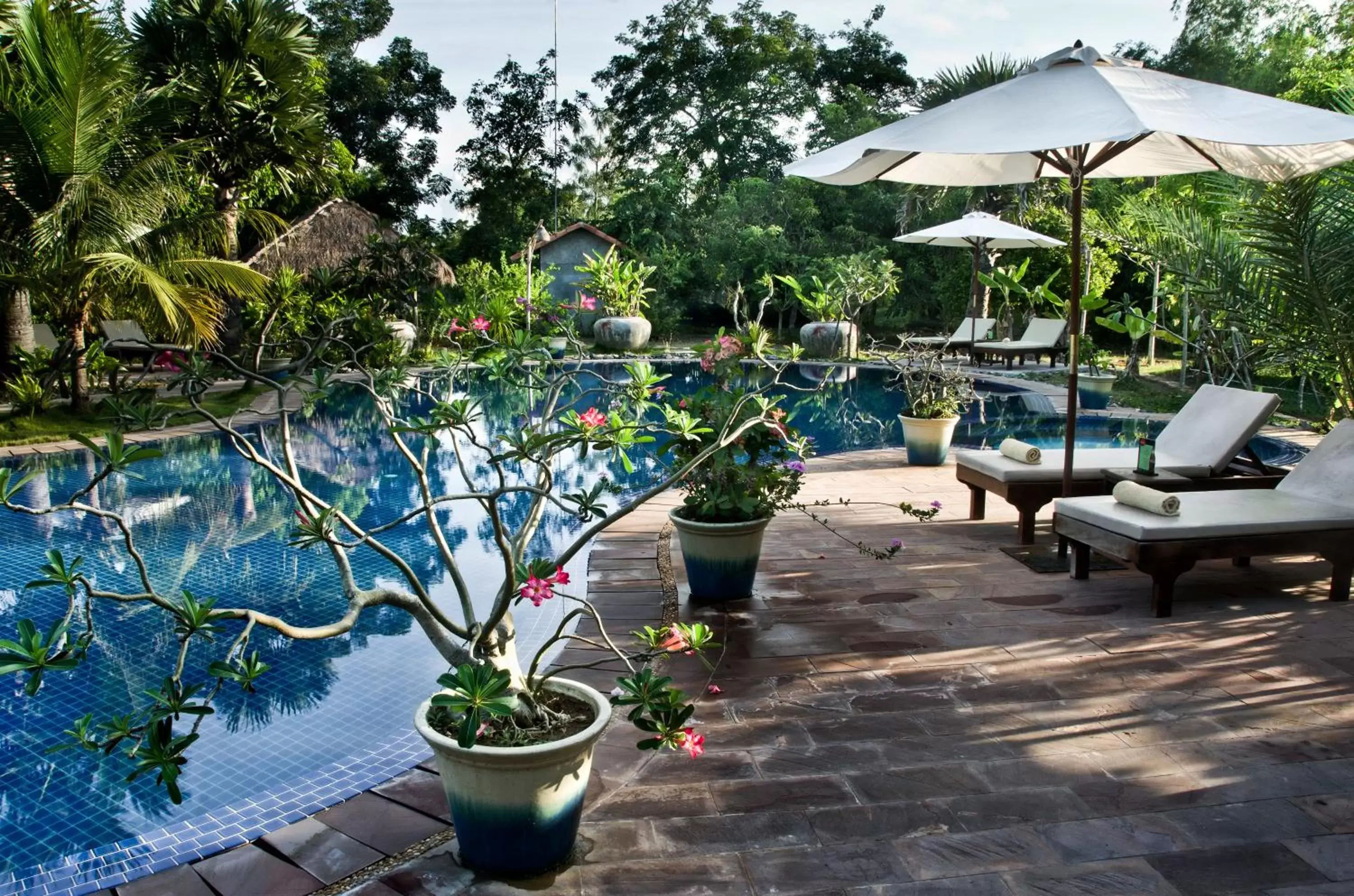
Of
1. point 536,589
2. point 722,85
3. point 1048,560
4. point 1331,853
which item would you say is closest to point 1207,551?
point 1048,560

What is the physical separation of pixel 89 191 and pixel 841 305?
12.0 metres

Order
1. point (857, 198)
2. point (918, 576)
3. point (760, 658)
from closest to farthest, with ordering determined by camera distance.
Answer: point (760, 658) → point (918, 576) → point (857, 198)

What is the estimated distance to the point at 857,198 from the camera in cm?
2267

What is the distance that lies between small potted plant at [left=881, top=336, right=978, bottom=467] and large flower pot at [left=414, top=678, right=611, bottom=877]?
5.99 meters

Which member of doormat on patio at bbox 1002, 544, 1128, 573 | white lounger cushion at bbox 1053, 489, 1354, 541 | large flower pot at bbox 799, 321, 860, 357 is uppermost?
large flower pot at bbox 799, 321, 860, 357

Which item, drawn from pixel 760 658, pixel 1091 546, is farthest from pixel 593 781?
pixel 1091 546

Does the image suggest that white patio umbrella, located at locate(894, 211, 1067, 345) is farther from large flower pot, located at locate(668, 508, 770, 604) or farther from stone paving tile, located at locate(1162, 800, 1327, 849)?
stone paving tile, located at locate(1162, 800, 1327, 849)

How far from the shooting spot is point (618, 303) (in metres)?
19.0

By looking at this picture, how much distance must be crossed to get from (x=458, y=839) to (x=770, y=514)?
2395mm

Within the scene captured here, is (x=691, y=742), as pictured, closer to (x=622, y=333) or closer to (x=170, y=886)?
(x=170, y=886)

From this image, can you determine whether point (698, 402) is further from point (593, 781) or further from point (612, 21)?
point (612, 21)

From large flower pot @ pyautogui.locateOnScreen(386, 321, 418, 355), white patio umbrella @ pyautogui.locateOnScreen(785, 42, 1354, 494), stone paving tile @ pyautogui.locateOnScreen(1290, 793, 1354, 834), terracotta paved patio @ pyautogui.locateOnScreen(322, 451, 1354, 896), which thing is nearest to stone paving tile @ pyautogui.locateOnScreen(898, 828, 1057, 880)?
terracotta paved patio @ pyautogui.locateOnScreen(322, 451, 1354, 896)

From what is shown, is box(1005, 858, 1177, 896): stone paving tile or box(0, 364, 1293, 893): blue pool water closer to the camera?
box(1005, 858, 1177, 896): stone paving tile

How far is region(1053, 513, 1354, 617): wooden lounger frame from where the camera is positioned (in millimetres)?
4414
